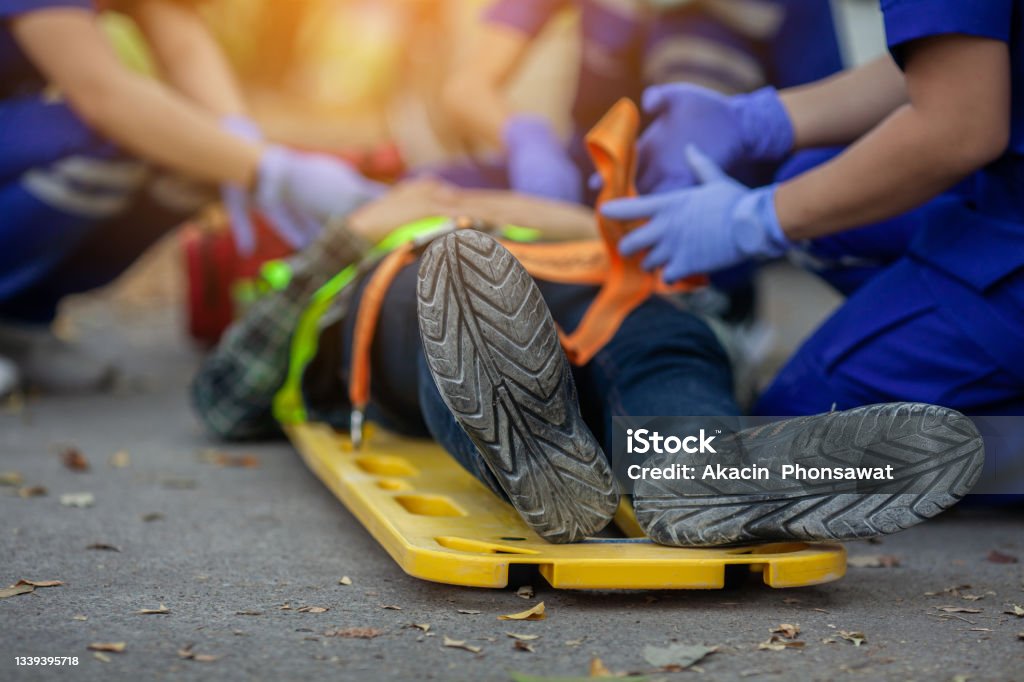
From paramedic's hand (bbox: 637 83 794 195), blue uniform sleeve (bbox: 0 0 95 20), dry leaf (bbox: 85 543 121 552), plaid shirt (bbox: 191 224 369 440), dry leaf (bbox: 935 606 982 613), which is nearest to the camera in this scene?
dry leaf (bbox: 935 606 982 613)

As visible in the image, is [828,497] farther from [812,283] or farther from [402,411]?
[812,283]

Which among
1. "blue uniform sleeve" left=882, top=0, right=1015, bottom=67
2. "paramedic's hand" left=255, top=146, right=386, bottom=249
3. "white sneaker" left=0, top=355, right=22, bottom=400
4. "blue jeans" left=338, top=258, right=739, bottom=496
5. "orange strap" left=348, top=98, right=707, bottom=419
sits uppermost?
"blue uniform sleeve" left=882, top=0, right=1015, bottom=67

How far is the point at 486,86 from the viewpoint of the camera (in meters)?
3.01

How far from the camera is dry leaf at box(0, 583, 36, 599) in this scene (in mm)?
1244

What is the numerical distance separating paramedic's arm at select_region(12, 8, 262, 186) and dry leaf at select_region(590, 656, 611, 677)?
193 centimetres

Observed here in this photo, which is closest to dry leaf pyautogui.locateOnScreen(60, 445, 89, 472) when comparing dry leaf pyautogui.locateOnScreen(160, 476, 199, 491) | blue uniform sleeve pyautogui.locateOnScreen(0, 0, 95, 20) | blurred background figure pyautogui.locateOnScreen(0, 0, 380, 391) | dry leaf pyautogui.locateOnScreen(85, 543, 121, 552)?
dry leaf pyautogui.locateOnScreen(160, 476, 199, 491)

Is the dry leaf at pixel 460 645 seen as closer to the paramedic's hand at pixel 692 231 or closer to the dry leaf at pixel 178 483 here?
the paramedic's hand at pixel 692 231

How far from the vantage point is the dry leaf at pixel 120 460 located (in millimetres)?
2018

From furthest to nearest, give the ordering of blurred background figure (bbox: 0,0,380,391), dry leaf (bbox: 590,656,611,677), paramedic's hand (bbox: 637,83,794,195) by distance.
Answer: blurred background figure (bbox: 0,0,380,391) < paramedic's hand (bbox: 637,83,794,195) < dry leaf (bbox: 590,656,611,677)

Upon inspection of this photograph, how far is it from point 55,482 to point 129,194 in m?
1.18

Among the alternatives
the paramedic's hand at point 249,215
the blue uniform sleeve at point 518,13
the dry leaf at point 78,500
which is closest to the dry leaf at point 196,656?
the dry leaf at point 78,500

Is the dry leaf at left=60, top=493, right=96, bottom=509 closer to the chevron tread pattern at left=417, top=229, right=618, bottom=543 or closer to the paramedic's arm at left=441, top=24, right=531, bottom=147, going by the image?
the chevron tread pattern at left=417, top=229, right=618, bottom=543

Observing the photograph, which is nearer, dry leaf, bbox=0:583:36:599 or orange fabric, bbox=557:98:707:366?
dry leaf, bbox=0:583:36:599

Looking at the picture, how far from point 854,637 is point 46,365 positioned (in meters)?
2.24
